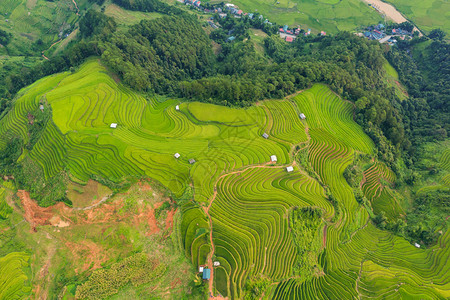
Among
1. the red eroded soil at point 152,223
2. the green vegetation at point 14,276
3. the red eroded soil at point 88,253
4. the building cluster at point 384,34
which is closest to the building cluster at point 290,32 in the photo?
the building cluster at point 384,34

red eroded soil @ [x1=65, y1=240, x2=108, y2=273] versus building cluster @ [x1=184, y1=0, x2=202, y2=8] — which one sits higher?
building cluster @ [x1=184, y1=0, x2=202, y2=8]

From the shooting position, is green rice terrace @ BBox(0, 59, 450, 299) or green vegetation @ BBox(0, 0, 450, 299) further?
green rice terrace @ BBox(0, 59, 450, 299)

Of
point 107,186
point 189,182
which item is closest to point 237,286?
point 189,182

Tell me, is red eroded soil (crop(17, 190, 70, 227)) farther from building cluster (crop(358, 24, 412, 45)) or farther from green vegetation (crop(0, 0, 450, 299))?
building cluster (crop(358, 24, 412, 45))

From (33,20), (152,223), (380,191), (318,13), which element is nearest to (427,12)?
(318,13)

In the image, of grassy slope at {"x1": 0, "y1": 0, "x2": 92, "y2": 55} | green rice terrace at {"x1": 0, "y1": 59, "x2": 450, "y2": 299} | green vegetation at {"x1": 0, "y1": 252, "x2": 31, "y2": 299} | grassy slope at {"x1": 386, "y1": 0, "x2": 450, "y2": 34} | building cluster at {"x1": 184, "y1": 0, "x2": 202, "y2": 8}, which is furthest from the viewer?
building cluster at {"x1": 184, "y1": 0, "x2": 202, "y2": 8}

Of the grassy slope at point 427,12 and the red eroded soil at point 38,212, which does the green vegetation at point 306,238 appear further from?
the grassy slope at point 427,12

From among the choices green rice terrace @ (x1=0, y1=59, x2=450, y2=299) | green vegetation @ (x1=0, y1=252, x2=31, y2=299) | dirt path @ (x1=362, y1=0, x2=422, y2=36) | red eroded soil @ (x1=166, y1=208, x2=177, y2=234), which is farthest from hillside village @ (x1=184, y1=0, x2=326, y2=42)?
green vegetation @ (x1=0, y1=252, x2=31, y2=299)

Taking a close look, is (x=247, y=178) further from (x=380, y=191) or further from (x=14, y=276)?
(x=14, y=276)

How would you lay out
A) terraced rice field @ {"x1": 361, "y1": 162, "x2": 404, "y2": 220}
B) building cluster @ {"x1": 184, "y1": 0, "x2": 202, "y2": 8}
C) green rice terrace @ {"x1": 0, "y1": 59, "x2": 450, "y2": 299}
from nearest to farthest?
green rice terrace @ {"x1": 0, "y1": 59, "x2": 450, "y2": 299} → terraced rice field @ {"x1": 361, "y1": 162, "x2": 404, "y2": 220} → building cluster @ {"x1": 184, "y1": 0, "x2": 202, "y2": 8}
